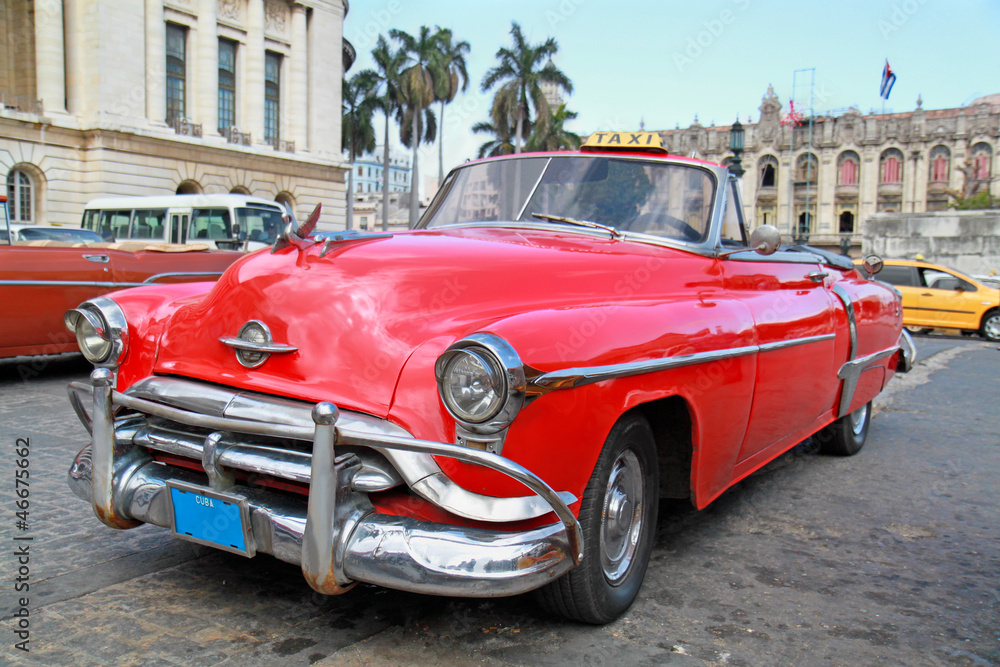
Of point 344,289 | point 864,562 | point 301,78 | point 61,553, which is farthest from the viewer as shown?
point 301,78

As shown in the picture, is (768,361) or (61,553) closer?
(61,553)

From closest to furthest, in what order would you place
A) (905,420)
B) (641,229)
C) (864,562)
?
(864,562) → (641,229) → (905,420)

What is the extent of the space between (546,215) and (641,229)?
429 mm

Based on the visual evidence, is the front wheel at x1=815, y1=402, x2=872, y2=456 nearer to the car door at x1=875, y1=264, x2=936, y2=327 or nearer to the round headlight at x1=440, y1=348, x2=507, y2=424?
the round headlight at x1=440, y1=348, x2=507, y2=424

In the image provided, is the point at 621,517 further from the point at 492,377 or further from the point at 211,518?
the point at 211,518

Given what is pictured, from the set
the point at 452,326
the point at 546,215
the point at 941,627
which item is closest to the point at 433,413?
the point at 452,326

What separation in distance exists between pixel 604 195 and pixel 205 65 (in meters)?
32.6

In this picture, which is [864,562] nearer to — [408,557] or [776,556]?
[776,556]

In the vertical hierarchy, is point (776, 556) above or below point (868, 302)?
below

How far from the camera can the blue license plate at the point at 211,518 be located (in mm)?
2273

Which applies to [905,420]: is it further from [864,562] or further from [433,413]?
[433,413]

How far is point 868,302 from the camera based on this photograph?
16.3ft

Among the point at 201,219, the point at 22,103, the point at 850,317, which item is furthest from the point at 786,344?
the point at 22,103

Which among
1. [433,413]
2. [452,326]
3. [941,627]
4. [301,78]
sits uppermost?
[301,78]
